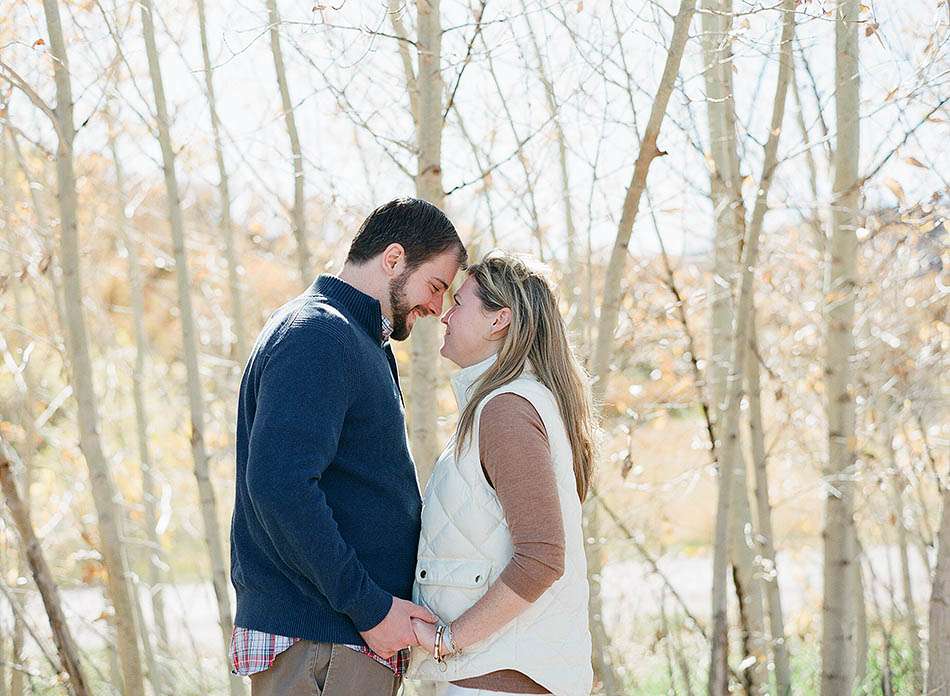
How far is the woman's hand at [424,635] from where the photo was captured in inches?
77.0

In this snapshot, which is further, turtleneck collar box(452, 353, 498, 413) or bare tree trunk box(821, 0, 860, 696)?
bare tree trunk box(821, 0, 860, 696)

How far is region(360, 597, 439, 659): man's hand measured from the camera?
1930 mm

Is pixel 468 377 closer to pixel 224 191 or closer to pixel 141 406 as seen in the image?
pixel 224 191

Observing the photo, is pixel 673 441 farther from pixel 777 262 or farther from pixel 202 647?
pixel 202 647

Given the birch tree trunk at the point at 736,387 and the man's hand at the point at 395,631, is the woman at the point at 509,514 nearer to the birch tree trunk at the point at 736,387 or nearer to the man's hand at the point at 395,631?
the man's hand at the point at 395,631

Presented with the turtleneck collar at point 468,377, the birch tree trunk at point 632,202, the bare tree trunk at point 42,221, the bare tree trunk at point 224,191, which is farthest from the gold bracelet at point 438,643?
the bare tree trunk at point 42,221

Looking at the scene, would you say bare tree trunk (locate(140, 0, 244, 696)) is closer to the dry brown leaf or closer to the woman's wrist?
the woman's wrist

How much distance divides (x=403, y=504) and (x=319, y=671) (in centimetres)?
35

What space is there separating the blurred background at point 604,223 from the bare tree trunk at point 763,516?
0.05 ft

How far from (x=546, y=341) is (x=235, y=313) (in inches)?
93.1

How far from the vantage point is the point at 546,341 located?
2.10 meters

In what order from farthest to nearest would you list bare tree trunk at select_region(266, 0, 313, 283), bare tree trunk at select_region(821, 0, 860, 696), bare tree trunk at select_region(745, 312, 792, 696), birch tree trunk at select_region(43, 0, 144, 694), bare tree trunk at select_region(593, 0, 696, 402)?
bare tree trunk at select_region(745, 312, 792, 696), bare tree trunk at select_region(266, 0, 313, 283), bare tree trunk at select_region(821, 0, 860, 696), birch tree trunk at select_region(43, 0, 144, 694), bare tree trunk at select_region(593, 0, 696, 402)

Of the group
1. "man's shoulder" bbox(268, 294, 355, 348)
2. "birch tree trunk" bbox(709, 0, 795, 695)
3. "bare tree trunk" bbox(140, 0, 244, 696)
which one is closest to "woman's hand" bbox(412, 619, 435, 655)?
"man's shoulder" bbox(268, 294, 355, 348)

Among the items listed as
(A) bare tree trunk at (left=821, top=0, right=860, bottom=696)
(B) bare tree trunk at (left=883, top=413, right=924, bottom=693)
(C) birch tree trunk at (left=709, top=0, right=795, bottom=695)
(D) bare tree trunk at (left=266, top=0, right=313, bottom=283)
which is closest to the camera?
(C) birch tree trunk at (left=709, top=0, right=795, bottom=695)
